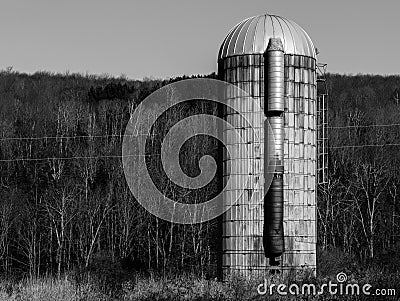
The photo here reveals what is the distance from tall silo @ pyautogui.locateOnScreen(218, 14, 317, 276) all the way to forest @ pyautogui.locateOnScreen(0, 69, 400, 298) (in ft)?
30.4

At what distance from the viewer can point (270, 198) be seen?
74.1 ft

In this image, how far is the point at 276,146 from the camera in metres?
22.6

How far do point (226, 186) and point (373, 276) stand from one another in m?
5.13

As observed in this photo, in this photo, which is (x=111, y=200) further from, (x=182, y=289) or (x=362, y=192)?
(x=182, y=289)

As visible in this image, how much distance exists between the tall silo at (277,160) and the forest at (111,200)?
928 centimetres

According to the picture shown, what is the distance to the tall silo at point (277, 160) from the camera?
22625mm

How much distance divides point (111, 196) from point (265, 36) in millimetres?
25286

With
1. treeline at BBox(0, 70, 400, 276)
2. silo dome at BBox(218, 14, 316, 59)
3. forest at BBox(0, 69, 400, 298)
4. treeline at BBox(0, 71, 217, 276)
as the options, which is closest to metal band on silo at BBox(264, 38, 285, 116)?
silo dome at BBox(218, 14, 316, 59)

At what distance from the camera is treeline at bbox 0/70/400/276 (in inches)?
1746

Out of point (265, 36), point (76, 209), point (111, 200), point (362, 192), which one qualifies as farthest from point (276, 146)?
point (362, 192)

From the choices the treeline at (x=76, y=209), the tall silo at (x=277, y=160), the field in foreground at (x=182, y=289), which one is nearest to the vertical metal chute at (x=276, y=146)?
the tall silo at (x=277, y=160)

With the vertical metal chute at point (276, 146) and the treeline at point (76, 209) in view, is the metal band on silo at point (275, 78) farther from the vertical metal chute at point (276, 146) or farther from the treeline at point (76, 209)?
the treeline at point (76, 209)

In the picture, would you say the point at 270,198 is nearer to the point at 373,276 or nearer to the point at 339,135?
the point at 373,276

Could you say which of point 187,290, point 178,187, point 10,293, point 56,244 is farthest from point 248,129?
point 56,244
